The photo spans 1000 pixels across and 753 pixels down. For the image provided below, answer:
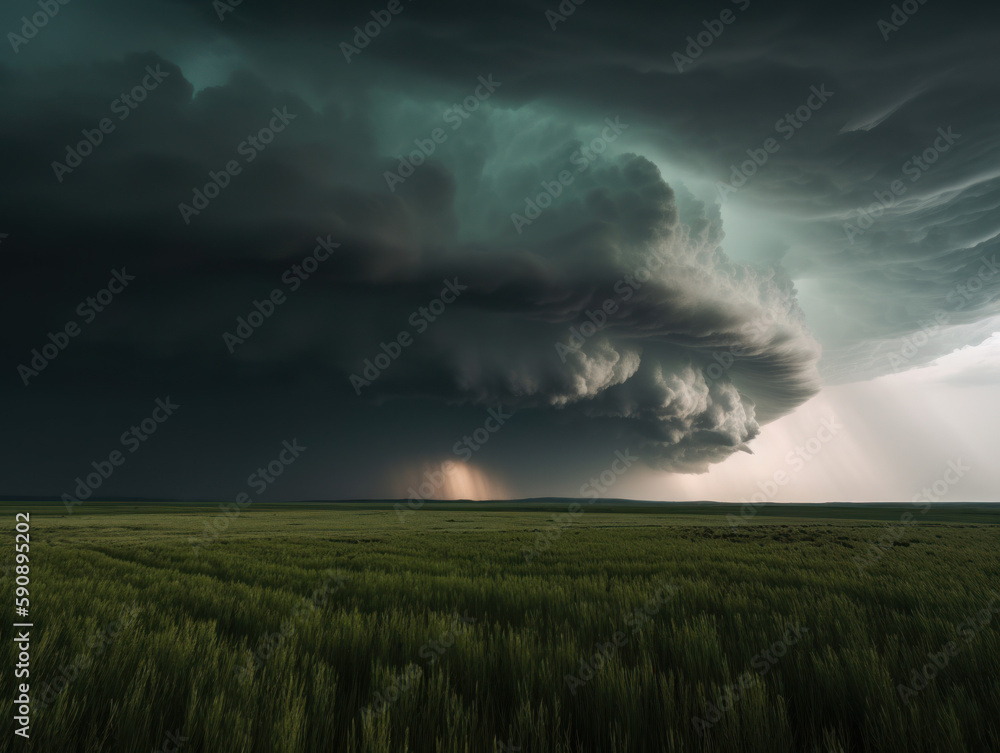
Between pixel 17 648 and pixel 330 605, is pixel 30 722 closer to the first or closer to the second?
pixel 17 648

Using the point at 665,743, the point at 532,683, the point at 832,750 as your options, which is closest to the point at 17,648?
the point at 532,683

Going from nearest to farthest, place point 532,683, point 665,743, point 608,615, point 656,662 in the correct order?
point 665,743
point 532,683
point 656,662
point 608,615

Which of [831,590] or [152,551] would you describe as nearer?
[831,590]

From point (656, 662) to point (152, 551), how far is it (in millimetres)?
16207

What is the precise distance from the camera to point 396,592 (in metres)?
7.15

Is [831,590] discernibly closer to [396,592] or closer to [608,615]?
[608,615]

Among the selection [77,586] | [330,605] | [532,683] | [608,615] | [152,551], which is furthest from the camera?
[152,551]

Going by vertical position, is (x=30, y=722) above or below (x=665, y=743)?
above

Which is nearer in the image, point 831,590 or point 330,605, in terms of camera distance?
point 330,605

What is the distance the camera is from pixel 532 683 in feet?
10.3

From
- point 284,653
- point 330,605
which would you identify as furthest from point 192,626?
point 330,605

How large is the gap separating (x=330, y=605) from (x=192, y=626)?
6.64ft

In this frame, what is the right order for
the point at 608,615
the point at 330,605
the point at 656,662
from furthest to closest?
the point at 330,605, the point at 608,615, the point at 656,662

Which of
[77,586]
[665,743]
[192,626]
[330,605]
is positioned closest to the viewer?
[665,743]
